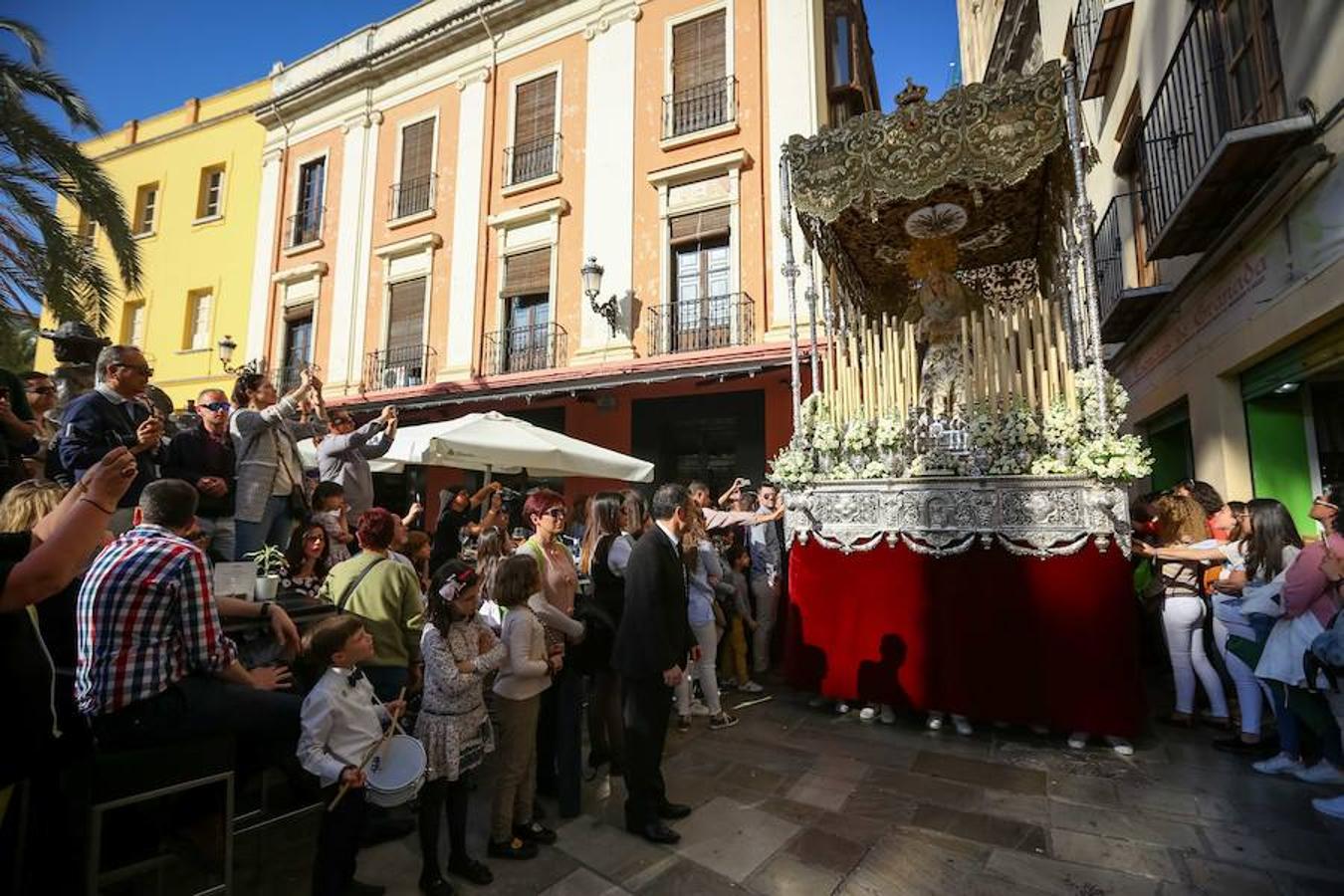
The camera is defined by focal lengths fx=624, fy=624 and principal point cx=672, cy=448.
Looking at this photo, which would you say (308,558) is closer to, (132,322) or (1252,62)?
(1252,62)

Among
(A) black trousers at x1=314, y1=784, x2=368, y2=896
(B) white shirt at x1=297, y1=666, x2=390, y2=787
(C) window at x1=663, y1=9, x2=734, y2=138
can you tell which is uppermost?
(C) window at x1=663, y1=9, x2=734, y2=138

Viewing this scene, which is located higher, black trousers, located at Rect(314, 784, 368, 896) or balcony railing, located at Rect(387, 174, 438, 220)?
balcony railing, located at Rect(387, 174, 438, 220)

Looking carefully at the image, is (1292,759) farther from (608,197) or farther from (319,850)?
(608,197)

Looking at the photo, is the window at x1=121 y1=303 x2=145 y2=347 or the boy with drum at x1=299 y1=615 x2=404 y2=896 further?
the window at x1=121 y1=303 x2=145 y2=347

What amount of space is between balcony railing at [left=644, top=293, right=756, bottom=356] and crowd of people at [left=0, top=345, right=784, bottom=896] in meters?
6.16

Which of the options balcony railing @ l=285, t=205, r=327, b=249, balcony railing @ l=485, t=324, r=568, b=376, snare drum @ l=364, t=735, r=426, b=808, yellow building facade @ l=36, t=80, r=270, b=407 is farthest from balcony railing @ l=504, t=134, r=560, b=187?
snare drum @ l=364, t=735, r=426, b=808

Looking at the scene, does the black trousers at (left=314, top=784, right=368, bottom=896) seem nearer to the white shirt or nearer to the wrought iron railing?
the white shirt

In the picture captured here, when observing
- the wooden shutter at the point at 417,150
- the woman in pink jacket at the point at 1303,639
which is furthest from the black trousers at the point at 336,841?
the wooden shutter at the point at 417,150

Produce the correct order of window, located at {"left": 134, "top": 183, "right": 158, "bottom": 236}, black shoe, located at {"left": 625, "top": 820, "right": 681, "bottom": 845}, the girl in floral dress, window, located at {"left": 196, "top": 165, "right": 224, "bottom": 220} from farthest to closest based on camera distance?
window, located at {"left": 134, "top": 183, "right": 158, "bottom": 236}, window, located at {"left": 196, "top": 165, "right": 224, "bottom": 220}, black shoe, located at {"left": 625, "top": 820, "right": 681, "bottom": 845}, the girl in floral dress

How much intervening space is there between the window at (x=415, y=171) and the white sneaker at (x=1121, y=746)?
15.0 m

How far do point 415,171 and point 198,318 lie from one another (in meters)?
8.10

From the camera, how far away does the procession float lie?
428 centimetres

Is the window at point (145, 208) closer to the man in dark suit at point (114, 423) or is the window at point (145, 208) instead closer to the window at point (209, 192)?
the window at point (209, 192)

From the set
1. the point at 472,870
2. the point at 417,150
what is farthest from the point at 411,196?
the point at 472,870
